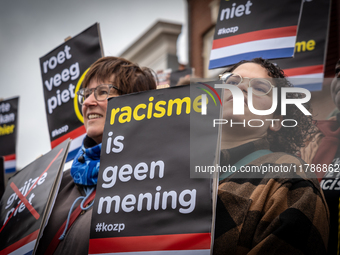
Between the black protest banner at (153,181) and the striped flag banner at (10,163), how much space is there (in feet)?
9.39

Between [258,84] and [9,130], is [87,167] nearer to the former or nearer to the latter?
[258,84]

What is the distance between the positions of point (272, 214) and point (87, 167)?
1103 mm

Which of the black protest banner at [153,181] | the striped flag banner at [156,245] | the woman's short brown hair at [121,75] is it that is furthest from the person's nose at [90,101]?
the striped flag banner at [156,245]

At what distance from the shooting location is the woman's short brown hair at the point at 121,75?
2.32m

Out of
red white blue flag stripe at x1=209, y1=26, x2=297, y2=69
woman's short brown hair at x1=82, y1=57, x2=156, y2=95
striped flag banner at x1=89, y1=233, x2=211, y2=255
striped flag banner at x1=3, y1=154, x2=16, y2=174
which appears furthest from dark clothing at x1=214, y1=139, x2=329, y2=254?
striped flag banner at x1=3, y1=154, x2=16, y2=174

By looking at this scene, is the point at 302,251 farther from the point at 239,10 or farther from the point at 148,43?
the point at 148,43

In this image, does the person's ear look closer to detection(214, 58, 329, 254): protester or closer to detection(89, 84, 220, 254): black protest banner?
detection(214, 58, 329, 254): protester

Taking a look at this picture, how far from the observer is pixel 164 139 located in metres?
1.52

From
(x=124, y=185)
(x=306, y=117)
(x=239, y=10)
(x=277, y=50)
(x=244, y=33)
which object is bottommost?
(x=124, y=185)

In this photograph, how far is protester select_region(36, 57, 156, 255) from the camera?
1.81 meters

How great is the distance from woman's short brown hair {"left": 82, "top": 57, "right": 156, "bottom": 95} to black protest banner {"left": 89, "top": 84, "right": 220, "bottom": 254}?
63 cm

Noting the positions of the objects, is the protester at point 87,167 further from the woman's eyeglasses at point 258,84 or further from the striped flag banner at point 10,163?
the striped flag banner at point 10,163

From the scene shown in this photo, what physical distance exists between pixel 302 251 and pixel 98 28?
8.50ft

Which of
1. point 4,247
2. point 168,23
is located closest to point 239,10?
point 4,247
